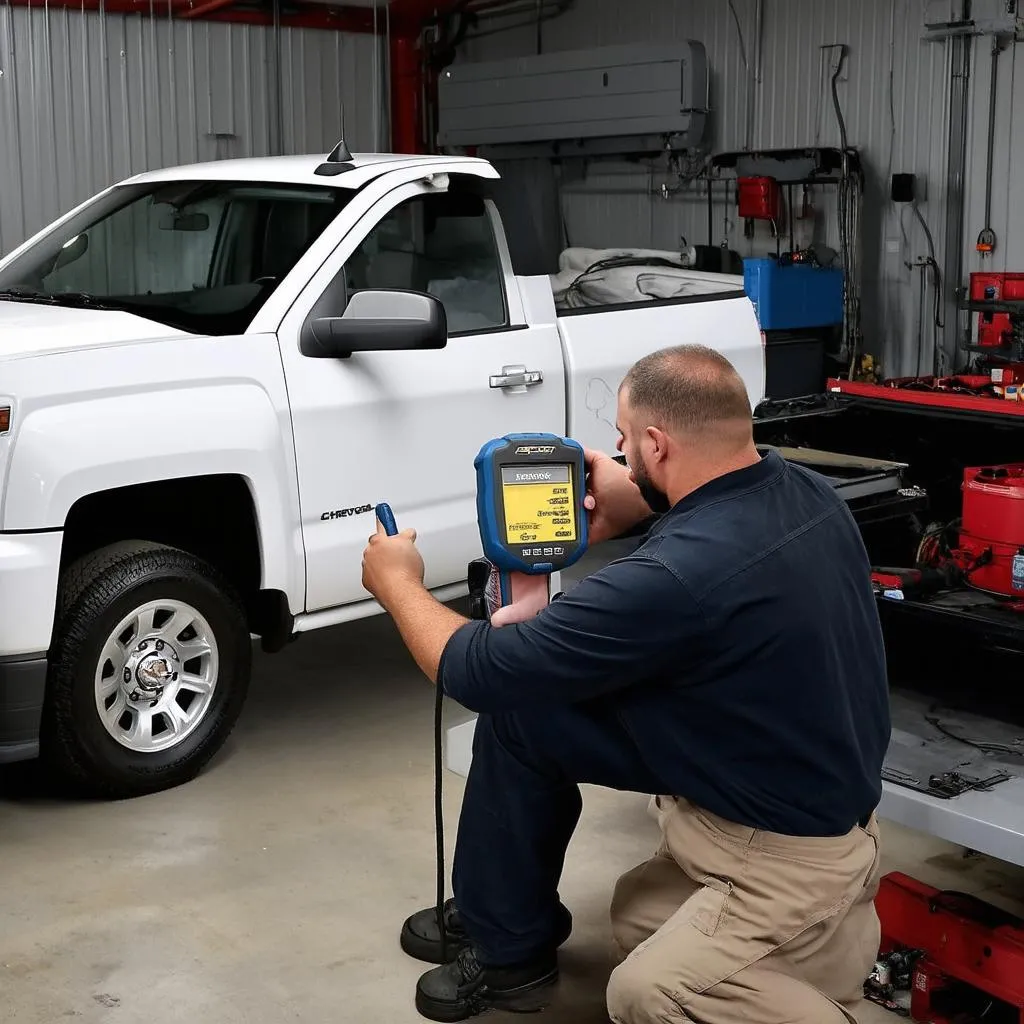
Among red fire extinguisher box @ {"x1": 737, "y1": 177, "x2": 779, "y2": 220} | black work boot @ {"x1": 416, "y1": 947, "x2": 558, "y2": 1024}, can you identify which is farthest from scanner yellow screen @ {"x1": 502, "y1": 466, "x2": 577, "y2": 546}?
red fire extinguisher box @ {"x1": 737, "y1": 177, "x2": 779, "y2": 220}

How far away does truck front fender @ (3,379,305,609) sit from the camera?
12.7 feet

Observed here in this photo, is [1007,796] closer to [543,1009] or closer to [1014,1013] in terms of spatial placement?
[1014,1013]

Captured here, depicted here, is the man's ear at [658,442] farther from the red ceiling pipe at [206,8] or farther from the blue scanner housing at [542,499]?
the red ceiling pipe at [206,8]

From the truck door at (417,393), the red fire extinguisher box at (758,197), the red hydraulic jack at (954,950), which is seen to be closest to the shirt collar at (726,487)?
the red hydraulic jack at (954,950)

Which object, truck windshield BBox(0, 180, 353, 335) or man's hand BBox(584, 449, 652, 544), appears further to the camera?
truck windshield BBox(0, 180, 353, 335)

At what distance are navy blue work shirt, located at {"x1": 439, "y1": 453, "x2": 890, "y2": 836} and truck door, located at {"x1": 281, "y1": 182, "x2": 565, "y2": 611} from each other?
79.9 inches

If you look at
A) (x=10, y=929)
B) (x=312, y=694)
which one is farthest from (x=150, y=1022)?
(x=312, y=694)

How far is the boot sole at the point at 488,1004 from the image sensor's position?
3.09 meters

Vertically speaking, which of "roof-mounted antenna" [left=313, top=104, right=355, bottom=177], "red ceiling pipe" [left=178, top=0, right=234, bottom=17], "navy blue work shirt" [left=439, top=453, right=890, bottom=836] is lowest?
"navy blue work shirt" [left=439, top=453, right=890, bottom=836]

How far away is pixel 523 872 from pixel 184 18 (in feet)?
33.8

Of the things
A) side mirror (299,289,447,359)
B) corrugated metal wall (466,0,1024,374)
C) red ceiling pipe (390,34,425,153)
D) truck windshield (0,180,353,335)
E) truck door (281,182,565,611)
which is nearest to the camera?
side mirror (299,289,447,359)

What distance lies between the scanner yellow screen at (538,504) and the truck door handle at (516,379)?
2171mm

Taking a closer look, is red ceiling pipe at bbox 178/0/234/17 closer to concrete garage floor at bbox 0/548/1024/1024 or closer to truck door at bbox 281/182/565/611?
truck door at bbox 281/182/565/611

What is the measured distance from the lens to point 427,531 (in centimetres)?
483
